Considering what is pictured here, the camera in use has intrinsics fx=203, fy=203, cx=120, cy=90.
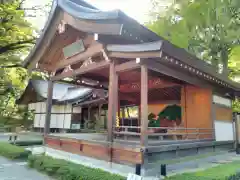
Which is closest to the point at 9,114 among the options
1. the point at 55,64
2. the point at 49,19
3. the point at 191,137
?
the point at 55,64

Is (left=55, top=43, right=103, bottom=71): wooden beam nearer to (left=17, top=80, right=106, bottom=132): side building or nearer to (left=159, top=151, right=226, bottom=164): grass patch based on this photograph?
(left=159, top=151, right=226, bottom=164): grass patch

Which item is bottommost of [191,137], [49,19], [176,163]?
[176,163]

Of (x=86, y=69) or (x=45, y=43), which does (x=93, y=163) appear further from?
(x=45, y=43)

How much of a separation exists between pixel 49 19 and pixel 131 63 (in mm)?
3671

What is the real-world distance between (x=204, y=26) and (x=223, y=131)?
633 cm

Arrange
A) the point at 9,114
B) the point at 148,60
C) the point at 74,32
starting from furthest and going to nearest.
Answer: the point at 9,114, the point at 74,32, the point at 148,60

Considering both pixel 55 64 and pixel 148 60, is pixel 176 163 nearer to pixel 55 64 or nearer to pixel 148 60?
pixel 148 60

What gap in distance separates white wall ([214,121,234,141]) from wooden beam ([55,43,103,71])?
5355mm

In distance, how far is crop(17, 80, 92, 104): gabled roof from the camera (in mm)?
17953

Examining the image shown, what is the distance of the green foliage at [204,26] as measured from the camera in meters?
10.8

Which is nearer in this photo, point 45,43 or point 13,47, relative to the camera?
point 45,43

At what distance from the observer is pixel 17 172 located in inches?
231

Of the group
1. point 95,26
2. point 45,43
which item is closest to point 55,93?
point 45,43

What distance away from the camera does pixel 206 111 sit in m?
7.77
